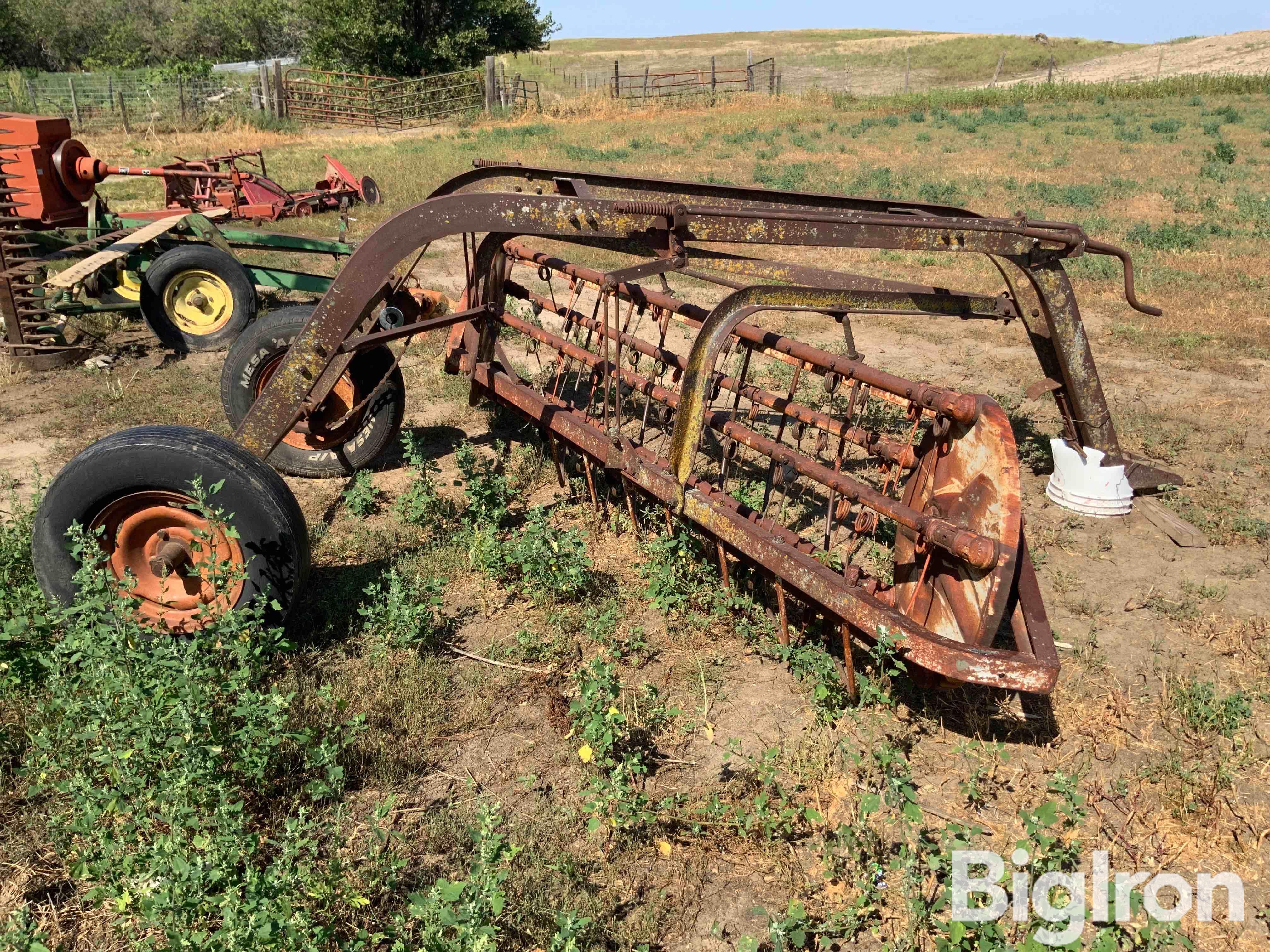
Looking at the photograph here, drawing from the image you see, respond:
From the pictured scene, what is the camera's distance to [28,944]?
2.32 m

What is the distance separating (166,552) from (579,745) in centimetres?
183

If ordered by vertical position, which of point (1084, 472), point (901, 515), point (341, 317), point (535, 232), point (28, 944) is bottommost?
point (28, 944)

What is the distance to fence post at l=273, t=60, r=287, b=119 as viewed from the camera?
84.4 ft

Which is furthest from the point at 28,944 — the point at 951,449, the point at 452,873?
the point at 951,449

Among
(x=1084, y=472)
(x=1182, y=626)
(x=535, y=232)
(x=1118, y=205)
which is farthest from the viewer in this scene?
(x=1118, y=205)

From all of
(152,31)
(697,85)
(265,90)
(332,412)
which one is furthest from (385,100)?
(332,412)

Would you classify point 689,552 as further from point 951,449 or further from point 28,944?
point 28,944

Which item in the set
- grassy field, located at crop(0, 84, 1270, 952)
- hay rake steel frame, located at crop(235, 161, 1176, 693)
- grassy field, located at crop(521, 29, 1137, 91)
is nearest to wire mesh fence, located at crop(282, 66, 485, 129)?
grassy field, located at crop(521, 29, 1137, 91)

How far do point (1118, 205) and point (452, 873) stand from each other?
14.2 meters

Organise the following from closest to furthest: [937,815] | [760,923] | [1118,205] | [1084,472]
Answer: [760,923] → [937,815] → [1084,472] → [1118,205]

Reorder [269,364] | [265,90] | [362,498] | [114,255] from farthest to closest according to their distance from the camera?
[265,90], [114,255], [269,364], [362,498]

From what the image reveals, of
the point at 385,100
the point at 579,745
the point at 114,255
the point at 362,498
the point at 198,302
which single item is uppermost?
the point at 385,100

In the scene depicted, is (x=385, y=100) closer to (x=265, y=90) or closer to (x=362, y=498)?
(x=265, y=90)

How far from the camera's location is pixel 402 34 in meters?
32.0
